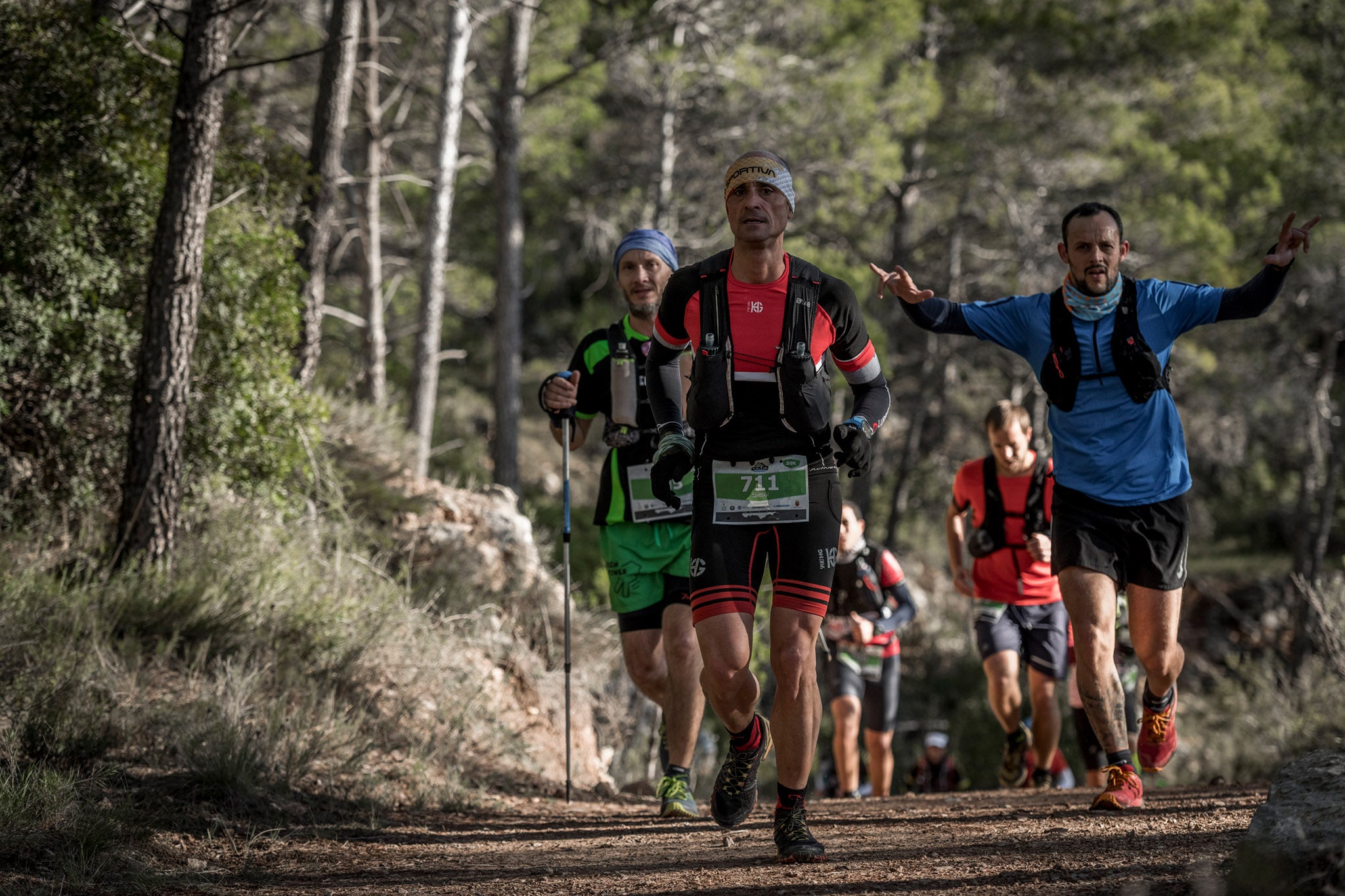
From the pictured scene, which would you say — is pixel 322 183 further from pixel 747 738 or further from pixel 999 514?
pixel 747 738

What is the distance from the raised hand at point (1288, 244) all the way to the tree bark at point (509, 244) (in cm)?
1203

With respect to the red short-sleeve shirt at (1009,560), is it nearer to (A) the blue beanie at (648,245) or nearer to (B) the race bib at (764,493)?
(A) the blue beanie at (648,245)

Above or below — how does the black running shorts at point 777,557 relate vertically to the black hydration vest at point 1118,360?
below

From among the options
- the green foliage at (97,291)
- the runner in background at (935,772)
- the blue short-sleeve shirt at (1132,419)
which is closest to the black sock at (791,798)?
the blue short-sleeve shirt at (1132,419)

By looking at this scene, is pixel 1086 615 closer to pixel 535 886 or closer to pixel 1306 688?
pixel 535 886

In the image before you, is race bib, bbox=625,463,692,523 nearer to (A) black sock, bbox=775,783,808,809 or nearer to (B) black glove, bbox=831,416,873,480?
(B) black glove, bbox=831,416,873,480

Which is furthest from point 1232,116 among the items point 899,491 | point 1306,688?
point 1306,688

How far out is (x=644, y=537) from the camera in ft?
19.8

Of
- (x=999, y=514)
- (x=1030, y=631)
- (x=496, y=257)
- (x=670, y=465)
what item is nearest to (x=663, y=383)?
(x=670, y=465)

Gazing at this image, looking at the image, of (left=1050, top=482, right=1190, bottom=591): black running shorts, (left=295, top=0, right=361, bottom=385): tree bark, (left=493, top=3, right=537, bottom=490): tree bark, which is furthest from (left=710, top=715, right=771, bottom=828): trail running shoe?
(left=493, top=3, right=537, bottom=490): tree bark

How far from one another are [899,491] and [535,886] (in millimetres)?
19200

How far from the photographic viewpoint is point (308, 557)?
8164mm

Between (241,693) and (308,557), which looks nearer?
(241,693)

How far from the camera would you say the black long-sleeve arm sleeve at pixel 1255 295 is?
5.06 m
